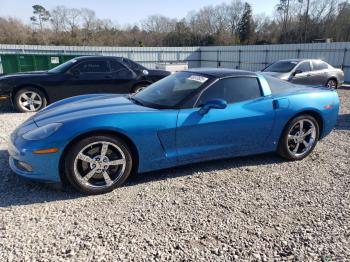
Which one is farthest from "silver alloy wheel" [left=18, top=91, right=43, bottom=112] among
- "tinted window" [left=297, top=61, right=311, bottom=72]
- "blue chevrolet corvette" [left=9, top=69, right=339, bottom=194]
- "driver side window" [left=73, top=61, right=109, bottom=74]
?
"tinted window" [left=297, top=61, right=311, bottom=72]

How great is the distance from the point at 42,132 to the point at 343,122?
6.31 m

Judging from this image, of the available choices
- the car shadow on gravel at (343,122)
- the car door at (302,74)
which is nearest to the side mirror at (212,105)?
the car shadow on gravel at (343,122)

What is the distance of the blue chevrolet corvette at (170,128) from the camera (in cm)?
291

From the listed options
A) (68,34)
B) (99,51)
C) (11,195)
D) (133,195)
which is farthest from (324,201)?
(68,34)

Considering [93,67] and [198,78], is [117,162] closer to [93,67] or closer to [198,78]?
[198,78]

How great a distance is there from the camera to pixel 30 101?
7062mm

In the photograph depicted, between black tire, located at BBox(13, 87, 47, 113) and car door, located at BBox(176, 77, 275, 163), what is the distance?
5.15 metres

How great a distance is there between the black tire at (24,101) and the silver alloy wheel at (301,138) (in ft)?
19.4

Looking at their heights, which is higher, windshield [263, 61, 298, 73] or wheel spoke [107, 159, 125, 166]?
windshield [263, 61, 298, 73]

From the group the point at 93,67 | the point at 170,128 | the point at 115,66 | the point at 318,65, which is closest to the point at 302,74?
the point at 318,65

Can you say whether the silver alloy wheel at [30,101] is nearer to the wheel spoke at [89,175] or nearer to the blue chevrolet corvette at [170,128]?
the blue chevrolet corvette at [170,128]

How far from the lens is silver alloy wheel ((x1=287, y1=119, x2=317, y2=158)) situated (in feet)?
13.4

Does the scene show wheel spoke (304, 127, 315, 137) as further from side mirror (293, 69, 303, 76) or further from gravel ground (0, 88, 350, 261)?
side mirror (293, 69, 303, 76)

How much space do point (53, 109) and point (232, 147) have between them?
2387 millimetres
